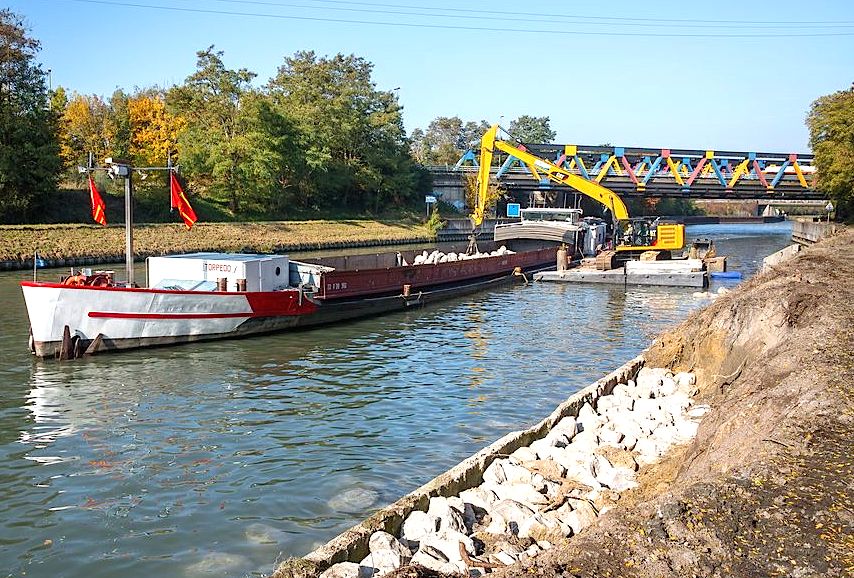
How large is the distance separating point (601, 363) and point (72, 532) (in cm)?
1429

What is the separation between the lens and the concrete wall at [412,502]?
708 cm

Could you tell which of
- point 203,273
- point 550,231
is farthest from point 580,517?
point 550,231

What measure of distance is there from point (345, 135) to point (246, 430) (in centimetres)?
6672

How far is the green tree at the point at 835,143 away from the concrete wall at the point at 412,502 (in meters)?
49.6

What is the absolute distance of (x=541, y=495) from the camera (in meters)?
9.46

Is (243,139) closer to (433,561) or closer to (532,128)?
(433,561)

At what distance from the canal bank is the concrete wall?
19mm

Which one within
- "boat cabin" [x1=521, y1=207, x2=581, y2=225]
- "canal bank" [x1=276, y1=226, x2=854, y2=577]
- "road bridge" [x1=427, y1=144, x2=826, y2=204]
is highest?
"road bridge" [x1=427, y1=144, x2=826, y2=204]

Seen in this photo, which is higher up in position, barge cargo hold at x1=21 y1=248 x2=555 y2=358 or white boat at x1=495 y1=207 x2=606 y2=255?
white boat at x1=495 y1=207 x2=606 y2=255

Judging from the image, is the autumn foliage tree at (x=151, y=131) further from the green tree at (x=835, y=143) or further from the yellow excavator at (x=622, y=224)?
the green tree at (x=835, y=143)

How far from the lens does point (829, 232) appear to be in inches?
2072

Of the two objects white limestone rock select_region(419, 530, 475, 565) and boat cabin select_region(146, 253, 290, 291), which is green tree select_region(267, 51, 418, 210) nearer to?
boat cabin select_region(146, 253, 290, 291)

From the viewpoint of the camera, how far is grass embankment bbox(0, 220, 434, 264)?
42.5m

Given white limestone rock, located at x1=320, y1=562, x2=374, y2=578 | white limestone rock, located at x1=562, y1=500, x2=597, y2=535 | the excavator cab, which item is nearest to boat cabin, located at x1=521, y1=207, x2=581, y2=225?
the excavator cab
